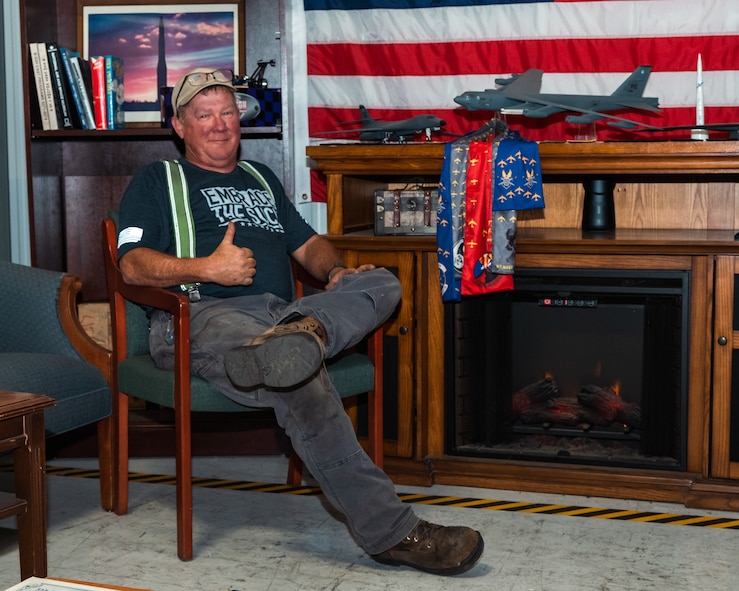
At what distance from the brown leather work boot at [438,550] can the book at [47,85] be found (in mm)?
2097

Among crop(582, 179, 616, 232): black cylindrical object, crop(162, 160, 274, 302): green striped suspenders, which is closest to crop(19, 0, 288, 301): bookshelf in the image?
crop(162, 160, 274, 302): green striped suspenders

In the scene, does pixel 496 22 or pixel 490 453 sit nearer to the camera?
pixel 490 453

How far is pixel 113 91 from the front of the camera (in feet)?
12.0

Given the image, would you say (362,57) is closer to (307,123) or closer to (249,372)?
(307,123)

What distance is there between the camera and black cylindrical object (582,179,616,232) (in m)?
3.56

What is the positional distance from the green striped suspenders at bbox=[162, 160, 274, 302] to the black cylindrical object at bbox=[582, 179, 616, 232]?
1.45 m

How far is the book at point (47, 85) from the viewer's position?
3588mm

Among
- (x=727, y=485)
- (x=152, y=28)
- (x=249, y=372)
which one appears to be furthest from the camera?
(x=152, y=28)

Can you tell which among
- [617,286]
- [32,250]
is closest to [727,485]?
[617,286]

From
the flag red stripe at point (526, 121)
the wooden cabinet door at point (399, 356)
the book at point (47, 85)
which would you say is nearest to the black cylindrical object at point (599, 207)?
the flag red stripe at point (526, 121)

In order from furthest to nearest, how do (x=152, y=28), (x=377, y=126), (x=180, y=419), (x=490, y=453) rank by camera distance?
1. (x=152, y=28)
2. (x=377, y=126)
3. (x=490, y=453)
4. (x=180, y=419)

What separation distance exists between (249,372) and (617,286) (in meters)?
1.37

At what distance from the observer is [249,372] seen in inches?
95.7

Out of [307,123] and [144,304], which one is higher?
[307,123]
